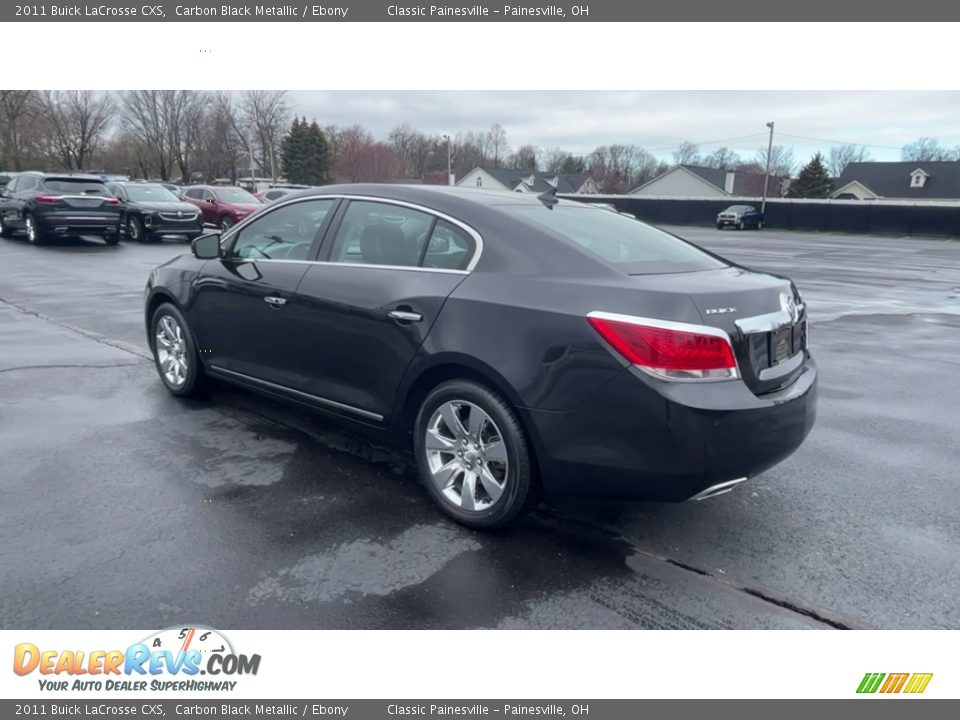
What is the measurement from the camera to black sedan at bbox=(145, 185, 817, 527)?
2.88 m

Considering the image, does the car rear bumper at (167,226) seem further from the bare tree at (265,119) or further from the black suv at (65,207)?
the bare tree at (265,119)

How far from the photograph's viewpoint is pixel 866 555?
10.6 ft

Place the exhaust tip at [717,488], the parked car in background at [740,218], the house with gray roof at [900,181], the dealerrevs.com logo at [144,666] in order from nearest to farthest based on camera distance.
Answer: the dealerrevs.com logo at [144,666] < the exhaust tip at [717,488] < the parked car in background at [740,218] < the house with gray roof at [900,181]

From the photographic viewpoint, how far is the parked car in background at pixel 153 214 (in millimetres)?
19031

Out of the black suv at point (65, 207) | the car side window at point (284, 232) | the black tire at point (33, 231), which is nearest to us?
the car side window at point (284, 232)

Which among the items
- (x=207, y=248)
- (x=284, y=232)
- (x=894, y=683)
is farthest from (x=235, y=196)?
(x=894, y=683)

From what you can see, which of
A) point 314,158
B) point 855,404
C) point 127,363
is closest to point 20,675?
point 127,363

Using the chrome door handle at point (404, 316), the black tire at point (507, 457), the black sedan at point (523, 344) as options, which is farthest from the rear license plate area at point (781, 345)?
the chrome door handle at point (404, 316)

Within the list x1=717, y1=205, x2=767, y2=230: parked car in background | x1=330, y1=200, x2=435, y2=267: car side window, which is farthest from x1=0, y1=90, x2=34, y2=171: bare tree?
x1=330, y1=200, x2=435, y2=267: car side window

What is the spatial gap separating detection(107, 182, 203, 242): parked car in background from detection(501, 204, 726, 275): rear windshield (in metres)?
17.6

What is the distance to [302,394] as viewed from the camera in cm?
424

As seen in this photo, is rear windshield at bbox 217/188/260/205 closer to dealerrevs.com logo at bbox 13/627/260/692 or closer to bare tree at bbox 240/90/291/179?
dealerrevs.com logo at bbox 13/627/260/692

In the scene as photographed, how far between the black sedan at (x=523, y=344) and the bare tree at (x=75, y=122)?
67.5m

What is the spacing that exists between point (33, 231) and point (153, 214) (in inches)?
112
